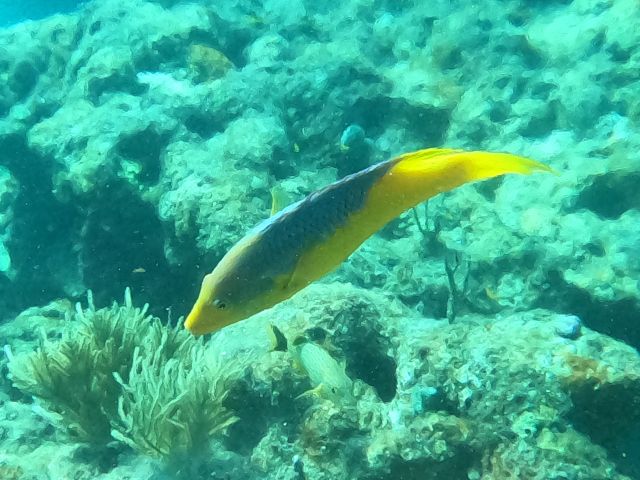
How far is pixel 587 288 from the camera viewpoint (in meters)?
4.27

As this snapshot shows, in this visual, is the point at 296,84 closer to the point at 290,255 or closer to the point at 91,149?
the point at 91,149

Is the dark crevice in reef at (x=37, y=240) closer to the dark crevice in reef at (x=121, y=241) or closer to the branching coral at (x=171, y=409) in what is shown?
the dark crevice in reef at (x=121, y=241)

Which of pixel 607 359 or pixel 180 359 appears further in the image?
pixel 180 359

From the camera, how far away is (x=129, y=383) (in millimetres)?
2705

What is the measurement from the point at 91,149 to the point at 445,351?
4.64 meters

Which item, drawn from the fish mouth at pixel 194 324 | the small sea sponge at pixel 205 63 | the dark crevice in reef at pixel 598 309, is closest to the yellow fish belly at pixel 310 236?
the fish mouth at pixel 194 324

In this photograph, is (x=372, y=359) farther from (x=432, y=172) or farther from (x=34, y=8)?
(x=34, y=8)

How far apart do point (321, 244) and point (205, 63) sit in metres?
6.95

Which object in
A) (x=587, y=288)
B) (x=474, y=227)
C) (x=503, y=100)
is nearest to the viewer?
(x=587, y=288)

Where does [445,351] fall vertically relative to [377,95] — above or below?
below

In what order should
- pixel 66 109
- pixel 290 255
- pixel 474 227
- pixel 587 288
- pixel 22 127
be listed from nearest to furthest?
pixel 290 255 < pixel 587 288 < pixel 474 227 < pixel 66 109 < pixel 22 127

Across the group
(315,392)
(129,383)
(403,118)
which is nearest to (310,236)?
(315,392)

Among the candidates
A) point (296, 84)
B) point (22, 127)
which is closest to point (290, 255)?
point (296, 84)

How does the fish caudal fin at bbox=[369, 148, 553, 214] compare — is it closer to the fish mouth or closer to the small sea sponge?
the fish mouth
